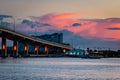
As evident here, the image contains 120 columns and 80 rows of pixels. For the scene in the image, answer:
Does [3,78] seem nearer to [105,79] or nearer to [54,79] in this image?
[54,79]

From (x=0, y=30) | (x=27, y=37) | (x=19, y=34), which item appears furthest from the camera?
(x=27, y=37)

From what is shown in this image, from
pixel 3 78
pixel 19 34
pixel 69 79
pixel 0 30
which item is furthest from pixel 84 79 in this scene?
pixel 19 34

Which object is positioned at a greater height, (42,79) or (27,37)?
(27,37)

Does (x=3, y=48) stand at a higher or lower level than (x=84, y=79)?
higher

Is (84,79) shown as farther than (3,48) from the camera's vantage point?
No

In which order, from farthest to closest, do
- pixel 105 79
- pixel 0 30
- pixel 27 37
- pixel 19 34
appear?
pixel 27 37, pixel 19 34, pixel 0 30, pixel 105 79

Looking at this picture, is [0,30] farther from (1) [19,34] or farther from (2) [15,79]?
(2) [15,79]

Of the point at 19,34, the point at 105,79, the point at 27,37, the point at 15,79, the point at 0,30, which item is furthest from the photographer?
the point at 27,37

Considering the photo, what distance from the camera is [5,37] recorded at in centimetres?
18400

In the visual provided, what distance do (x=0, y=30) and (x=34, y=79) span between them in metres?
104

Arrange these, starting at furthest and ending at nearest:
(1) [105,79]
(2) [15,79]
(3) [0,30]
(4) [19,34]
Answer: (4) [19,34]
(3) [0,30]
(1) [105,79]
(2) [15,79]

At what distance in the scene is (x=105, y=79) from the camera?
6681 cm

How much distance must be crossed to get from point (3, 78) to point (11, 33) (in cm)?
11012

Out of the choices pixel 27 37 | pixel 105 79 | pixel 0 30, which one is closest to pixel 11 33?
pixel 0 30
